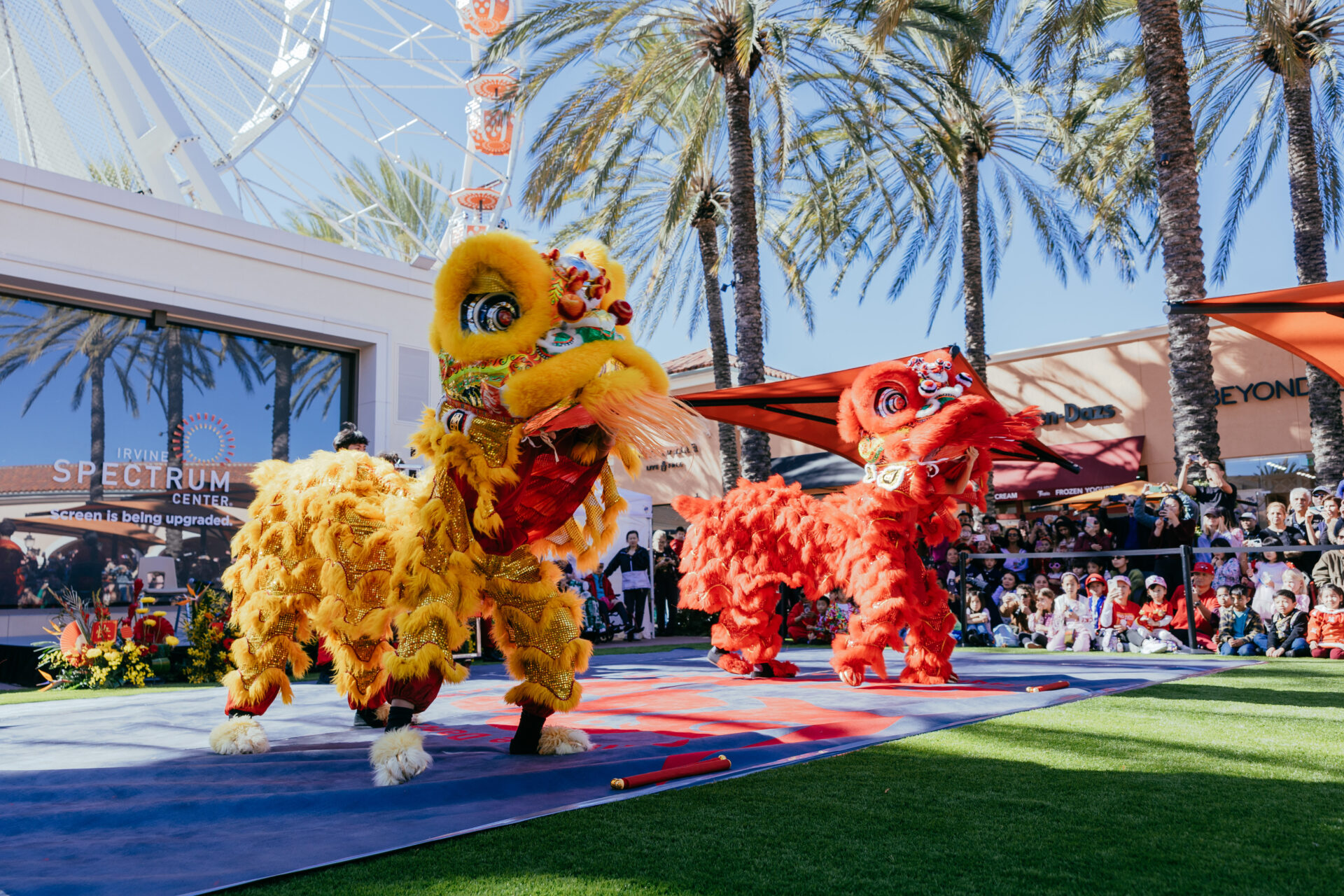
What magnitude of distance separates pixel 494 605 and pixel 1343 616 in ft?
23.8

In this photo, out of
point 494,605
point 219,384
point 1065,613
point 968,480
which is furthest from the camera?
point 219,384

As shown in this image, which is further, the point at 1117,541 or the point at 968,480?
the point at 1117,541

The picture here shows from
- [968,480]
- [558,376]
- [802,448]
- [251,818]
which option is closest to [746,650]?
[968,480]

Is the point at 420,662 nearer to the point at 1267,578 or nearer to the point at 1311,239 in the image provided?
the point at 1267,578

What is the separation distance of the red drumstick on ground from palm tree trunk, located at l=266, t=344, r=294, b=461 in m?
10.9

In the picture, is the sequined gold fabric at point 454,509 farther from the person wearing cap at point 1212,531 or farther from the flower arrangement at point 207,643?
the person wearing cap at point 1212,531

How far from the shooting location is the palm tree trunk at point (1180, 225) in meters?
9.02

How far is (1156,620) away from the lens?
8633 mm

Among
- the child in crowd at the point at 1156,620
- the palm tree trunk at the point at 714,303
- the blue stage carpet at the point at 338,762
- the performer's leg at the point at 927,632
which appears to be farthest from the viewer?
the palm tree trunk at the point at 714,303

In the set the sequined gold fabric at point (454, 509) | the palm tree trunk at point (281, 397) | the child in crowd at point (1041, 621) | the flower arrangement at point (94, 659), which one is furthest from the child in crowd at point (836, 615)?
the palm tree trunk at point (281, 397)

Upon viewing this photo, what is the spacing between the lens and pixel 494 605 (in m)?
3.80

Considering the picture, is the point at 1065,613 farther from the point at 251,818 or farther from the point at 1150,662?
the point at 251,818

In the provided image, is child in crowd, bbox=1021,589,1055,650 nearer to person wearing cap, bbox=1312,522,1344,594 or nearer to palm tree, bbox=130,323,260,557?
person wearing cap, bbox=1312,522,1344,594

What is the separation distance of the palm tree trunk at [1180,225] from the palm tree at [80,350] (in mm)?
12229
